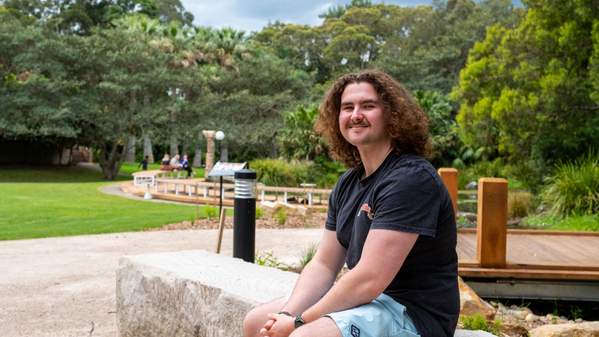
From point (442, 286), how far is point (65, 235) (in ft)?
28.7

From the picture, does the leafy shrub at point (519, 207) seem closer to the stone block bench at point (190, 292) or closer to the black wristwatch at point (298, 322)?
the stone block bench at point (190, 292)

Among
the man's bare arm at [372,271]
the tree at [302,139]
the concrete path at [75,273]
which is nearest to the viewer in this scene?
the man's bare arm at [372,271]

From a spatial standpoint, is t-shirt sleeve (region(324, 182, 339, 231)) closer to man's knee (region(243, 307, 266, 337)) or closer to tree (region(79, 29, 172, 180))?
man's knee (region(243, 307, 266, 337))

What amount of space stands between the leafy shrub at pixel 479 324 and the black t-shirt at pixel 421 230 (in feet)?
6.44

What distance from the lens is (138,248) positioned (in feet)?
27.1

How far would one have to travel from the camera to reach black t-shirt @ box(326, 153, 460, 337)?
6.24 feet

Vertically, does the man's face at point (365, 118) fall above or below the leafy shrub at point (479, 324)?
above

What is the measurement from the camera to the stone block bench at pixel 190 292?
298 cm

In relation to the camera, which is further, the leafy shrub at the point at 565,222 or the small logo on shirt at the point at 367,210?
the leafy shrub at the point at 565,222

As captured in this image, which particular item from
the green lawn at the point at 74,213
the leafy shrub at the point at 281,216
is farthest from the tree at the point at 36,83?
the leafy shrub at the point at 281,216

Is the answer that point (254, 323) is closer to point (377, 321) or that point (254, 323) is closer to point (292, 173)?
point (377, 321)

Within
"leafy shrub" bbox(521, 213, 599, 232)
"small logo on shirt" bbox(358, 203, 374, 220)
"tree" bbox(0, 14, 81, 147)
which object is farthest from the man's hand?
"tree" bbox(0, 14, 81, 147)

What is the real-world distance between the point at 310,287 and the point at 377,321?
0.48 m

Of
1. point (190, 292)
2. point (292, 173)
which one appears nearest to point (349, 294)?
point (190, 292)
